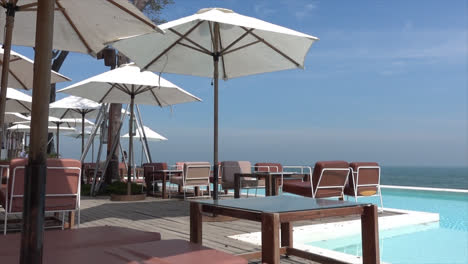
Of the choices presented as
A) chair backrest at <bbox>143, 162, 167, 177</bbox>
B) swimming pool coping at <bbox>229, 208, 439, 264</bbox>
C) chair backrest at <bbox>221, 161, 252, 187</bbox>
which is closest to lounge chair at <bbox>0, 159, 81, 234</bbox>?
swimming pool coping at <bbox>229, 208, 439, 264</bbox>

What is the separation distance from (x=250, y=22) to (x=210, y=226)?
8.92 feet

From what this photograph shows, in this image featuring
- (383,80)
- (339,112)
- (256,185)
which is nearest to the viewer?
(256,185)

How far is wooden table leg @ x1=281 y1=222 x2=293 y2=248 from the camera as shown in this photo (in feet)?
12.2

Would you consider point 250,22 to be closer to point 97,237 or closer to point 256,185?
point 97,237

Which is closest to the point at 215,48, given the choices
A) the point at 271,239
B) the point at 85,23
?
the point at 85,23

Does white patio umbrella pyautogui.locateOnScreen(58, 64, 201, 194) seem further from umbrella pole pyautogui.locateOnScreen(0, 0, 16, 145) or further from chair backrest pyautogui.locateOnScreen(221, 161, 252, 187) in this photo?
umbrella pole pyautogui.locateOnScreen(0, 0, 16, 145)

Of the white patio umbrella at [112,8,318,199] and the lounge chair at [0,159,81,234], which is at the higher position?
the white patio umbrella at [112,8,318,199]

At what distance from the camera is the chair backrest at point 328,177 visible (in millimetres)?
5496

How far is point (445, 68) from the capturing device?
52000 mm

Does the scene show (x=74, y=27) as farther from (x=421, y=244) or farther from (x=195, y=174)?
(x=421, y=244)

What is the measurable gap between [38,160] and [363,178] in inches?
218

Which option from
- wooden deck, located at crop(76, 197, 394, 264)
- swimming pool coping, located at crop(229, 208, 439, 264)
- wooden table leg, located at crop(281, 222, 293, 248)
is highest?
wooden table leg, located at crop(281, 222, 293, 248)

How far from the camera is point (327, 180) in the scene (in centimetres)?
562


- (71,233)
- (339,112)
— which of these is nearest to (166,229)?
(71,233)
